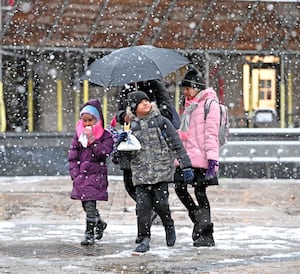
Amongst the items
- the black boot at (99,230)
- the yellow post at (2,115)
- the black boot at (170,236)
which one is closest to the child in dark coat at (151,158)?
the black boot at (170,236)

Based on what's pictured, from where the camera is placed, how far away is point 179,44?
22844mm

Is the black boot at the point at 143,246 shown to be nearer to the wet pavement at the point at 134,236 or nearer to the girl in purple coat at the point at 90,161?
the wet pavement at the point at 134,236

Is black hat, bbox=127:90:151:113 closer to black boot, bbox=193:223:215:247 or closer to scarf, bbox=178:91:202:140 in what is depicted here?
scarf, bbox=178:91:202:140

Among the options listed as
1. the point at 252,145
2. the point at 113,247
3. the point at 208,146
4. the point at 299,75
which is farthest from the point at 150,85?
the point at 299,75

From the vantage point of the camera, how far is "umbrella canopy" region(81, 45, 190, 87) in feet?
26.5

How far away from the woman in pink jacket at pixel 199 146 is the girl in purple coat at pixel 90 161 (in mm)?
707

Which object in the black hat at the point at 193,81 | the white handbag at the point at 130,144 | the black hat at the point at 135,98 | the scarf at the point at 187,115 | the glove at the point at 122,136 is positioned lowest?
the white handbag at the point at 130,144

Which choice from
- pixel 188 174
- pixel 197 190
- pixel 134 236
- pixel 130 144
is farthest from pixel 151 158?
pixel 134 236

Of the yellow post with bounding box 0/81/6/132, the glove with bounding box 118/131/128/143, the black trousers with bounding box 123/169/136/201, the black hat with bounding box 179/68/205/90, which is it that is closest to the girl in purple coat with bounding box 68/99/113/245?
the black trousers with bounding box 123/169/136/201

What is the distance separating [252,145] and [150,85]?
1096 centimetres

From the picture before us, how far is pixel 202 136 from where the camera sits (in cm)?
809

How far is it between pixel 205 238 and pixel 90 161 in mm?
1283

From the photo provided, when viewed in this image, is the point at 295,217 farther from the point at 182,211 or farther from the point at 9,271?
the point at 9,271

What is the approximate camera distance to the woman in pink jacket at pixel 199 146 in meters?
8.01
